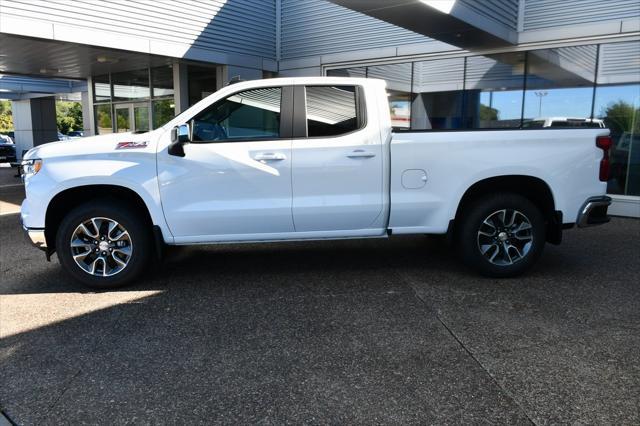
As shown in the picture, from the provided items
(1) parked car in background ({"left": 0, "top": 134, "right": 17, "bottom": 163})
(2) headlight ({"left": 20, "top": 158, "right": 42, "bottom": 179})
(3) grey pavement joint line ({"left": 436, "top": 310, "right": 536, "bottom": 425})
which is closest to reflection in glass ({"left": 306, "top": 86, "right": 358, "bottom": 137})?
(3) grey pavement joint line ({"left": 436, "top": 310, "right": 536, "bottom": 425})

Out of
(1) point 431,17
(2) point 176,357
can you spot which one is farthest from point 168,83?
(2) point 176,357

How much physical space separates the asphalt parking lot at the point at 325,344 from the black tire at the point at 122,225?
17 cm

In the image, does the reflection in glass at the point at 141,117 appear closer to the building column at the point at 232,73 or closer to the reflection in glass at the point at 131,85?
the reflection in glass at the point at 131,85

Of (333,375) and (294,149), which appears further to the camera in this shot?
(294,149)

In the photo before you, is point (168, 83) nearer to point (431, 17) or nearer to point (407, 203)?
point (431, 17)

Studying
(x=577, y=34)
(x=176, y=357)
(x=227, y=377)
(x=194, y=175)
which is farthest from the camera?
(x=577, y=34)

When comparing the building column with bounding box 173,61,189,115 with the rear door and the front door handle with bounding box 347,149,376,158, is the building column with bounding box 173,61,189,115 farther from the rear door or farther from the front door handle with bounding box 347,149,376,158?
the front door handle with bounding box 347,149,376,158

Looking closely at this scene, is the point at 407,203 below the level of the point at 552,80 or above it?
below

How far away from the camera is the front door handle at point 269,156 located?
5004mm

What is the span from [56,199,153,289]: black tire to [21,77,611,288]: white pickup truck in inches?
0.5

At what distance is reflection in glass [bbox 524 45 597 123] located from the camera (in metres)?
9.65

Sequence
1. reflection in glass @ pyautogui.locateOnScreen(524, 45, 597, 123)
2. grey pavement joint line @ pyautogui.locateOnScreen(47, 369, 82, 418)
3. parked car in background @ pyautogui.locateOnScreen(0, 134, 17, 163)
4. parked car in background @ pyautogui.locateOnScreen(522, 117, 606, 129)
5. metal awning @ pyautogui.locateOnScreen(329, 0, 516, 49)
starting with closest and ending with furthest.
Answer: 1. grey pavement joint line @ pyautogui.locateOnScreen(47, 369, 82, 418)
2. metal awning @ pyautogui.locateOnScreen(329, 0, 516, 49)
3. reflection in glass @ pyautogui.locateOnScreen(524, 45, 597, 123)
4. parked car in background @ pyautogui.locateOnScreen(522, 117, 606, 129)
5. parked car in background @ pyautogui.locateOnScreen(0, 134, 17, 163)

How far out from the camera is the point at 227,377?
3387 millimetres

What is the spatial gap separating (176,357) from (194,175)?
191 cm
